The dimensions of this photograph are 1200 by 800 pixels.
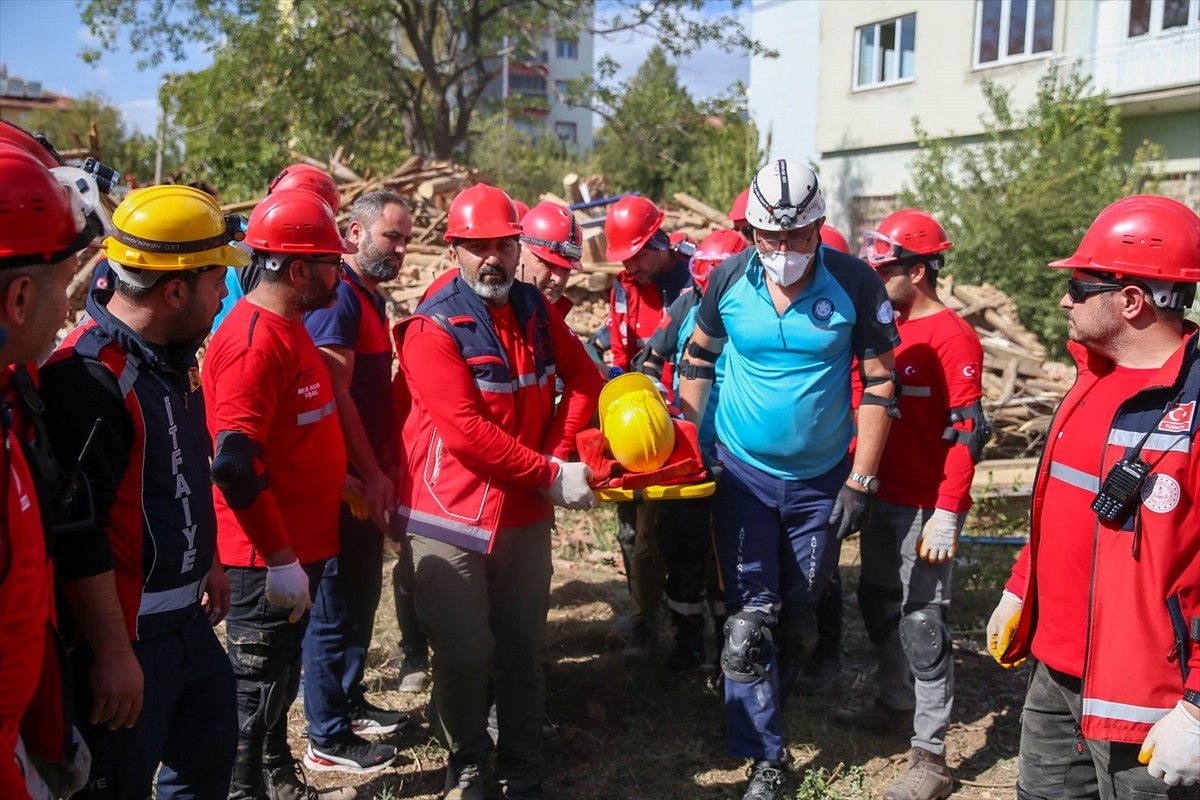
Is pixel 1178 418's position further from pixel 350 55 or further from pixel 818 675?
pixel 350 55

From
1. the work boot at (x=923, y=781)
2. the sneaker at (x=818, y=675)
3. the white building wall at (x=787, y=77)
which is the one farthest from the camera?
the white building wall at (x=787, y=77)

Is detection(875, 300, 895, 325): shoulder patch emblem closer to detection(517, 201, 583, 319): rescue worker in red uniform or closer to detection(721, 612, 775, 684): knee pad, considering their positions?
detection(721, 612, 775, 684): knee pad

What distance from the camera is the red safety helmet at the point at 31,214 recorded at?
1801mm

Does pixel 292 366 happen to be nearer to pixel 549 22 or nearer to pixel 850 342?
pixel 850 342

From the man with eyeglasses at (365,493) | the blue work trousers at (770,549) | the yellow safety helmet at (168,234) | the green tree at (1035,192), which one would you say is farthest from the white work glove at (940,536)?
the green tree at (1035,192)

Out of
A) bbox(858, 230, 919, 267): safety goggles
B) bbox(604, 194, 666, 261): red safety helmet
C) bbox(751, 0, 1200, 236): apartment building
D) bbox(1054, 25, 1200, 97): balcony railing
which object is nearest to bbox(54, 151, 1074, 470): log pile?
bbox(604, 194, 666, 261): red safety helmet

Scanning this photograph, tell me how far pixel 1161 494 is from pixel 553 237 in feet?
10.3

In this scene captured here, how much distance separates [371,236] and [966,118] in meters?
18.7

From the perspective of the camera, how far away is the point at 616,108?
66.7 ft

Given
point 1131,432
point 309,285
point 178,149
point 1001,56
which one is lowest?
point 1131,432

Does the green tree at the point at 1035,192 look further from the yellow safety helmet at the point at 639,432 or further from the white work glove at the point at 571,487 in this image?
the white work glove at the point at 571,487

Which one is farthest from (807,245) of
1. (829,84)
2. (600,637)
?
(829,84)

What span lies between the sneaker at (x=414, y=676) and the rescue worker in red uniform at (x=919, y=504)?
7.05ft

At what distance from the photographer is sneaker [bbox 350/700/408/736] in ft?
15.2
